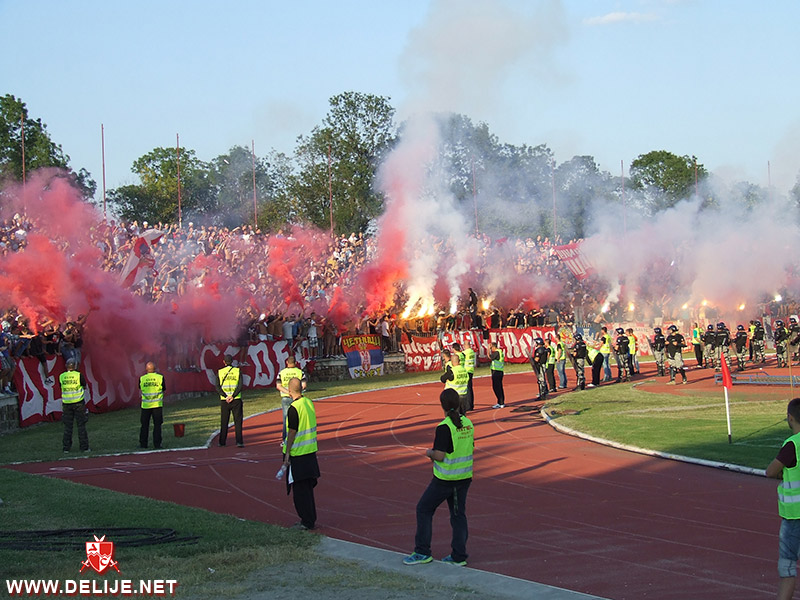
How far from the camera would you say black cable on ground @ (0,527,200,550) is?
367 inches

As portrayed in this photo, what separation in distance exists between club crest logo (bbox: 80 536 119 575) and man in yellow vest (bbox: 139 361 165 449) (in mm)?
9416

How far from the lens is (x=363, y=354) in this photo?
3625 centimetres

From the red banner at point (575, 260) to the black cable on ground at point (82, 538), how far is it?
141 ft

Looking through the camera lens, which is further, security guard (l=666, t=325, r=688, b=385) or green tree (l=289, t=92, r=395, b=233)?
green tree (l=289, t=92, r=395, b=233)

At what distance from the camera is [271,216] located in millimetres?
58719

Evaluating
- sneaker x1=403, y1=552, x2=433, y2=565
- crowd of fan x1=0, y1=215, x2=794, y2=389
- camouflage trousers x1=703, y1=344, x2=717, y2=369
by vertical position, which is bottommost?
sneaker x1=403, y1=552, x2=433, y2=565

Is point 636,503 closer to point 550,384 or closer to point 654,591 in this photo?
point 654,591

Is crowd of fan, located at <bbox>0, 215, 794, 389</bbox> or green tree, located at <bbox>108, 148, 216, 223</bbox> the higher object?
green tree, located at <bbox>108, 148, 216, 223</bbox>

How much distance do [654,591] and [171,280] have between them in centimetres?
2588

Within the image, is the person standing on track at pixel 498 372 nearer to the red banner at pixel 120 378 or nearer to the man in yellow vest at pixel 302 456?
the red banner at pixel 120 378

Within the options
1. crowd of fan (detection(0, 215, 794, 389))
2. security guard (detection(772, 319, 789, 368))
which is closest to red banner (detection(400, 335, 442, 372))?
crowd of fan (detection(0, 215, 794, 389))

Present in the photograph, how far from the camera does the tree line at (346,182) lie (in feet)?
166

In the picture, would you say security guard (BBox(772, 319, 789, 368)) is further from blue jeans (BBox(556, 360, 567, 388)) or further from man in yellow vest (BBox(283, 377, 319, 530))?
man in yellow vest (BBox(283, 377, 319, 530))

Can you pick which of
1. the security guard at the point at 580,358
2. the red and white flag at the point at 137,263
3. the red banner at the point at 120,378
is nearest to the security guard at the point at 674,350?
the security guard at the point at 580,358
